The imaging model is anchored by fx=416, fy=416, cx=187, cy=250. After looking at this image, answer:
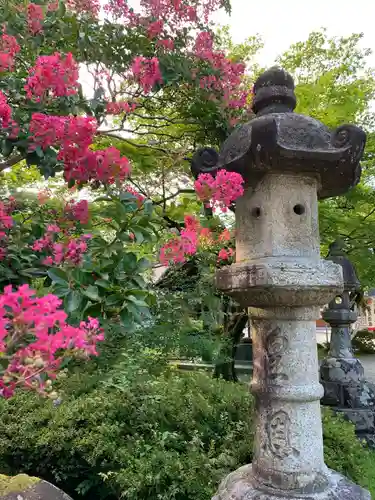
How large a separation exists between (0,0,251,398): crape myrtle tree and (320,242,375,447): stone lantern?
3.62m

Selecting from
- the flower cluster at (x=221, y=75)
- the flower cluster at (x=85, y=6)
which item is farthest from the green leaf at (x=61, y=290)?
the flower cluster at (x=221, y=75)

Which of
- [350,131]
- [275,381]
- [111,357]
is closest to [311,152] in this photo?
[350,131]

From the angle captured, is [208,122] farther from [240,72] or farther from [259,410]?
[259,410]

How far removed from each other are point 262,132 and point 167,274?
3.18 meters

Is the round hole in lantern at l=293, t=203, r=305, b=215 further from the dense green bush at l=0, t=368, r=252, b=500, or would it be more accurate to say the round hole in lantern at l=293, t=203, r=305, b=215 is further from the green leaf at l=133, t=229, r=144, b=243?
the dense green bush at l=0, t=368, r=252, b=500

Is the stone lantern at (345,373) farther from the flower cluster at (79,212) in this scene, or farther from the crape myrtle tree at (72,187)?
the flower cluster at (79,212)

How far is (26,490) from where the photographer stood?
2.50m

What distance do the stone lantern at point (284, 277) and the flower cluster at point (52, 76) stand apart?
37.3 inches

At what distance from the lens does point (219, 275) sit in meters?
2.71

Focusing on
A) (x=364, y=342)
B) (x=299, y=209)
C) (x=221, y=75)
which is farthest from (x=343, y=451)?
(x=364, y=342)

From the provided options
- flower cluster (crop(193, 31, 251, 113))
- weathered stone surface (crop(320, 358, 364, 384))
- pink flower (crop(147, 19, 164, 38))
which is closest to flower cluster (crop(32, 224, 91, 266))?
pink flower (crop(147, 19, 164, 38))

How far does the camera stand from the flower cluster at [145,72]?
2990 mm

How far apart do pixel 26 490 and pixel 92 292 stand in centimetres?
165

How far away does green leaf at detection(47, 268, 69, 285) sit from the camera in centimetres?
163
